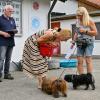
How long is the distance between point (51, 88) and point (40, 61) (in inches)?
34.2

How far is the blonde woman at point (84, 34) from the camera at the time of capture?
9180mm

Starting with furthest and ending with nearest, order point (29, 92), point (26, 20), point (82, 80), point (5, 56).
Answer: point (26, 20), point (5, 56), point (82, 80), point (29, 92)

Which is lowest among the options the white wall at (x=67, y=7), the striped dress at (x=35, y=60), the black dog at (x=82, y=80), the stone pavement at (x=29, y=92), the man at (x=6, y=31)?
the stone pavement at (x=29, y=92)

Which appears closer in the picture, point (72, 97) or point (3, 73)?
point (72, 97)

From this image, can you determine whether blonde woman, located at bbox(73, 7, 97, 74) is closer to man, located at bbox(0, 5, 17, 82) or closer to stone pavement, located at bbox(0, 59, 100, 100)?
stone pavement, located at bbox(0, 59, 100, 100)

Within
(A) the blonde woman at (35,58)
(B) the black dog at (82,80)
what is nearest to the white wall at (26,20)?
(A) the blonde woman at (35,58)

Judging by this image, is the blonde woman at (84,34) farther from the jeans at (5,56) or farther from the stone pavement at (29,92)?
the jeans at (5,56)

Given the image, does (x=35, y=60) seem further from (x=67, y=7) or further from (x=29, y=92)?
(x=67, y=7)

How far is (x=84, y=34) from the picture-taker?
9.33 m

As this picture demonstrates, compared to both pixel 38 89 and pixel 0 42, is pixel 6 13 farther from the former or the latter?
pixel 38 89

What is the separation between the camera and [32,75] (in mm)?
9062

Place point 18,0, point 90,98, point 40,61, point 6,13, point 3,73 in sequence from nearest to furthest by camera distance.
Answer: point 90,98 < point 40,61 < point 6,13 < point 3,73 < point 18,0

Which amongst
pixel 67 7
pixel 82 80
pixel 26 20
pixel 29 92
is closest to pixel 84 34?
pixel 82 80

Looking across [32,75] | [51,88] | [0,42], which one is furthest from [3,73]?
[51,88]
